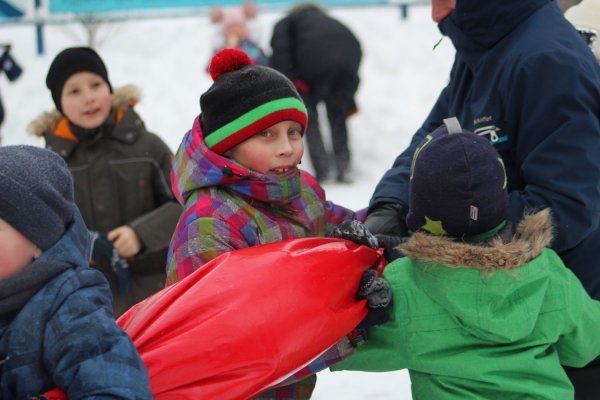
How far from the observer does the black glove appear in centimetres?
400

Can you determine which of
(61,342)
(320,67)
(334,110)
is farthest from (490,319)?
(334,110)

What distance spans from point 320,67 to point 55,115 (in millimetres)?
5381

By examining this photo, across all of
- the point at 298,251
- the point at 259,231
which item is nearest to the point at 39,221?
the point at 298,251

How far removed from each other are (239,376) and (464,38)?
1.31 meters

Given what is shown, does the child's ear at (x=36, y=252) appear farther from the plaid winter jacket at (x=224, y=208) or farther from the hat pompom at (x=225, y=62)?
the hat pompom at (x=225, y=62)

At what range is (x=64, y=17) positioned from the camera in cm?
1352

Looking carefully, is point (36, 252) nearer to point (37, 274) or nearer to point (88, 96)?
point (37, 274)

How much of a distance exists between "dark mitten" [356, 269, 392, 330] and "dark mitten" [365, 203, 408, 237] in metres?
0.34

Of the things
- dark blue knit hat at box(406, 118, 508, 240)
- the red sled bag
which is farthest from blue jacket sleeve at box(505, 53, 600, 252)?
the red sled bag

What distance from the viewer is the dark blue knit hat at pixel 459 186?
2320 mm

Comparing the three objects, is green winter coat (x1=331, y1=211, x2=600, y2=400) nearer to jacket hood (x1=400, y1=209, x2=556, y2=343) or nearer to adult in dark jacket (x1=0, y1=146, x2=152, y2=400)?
jacket hood (x1=400, y1=209, x2=556, y2=343)

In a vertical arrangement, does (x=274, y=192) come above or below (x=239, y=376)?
above

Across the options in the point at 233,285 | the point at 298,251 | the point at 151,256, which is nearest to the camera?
the point at 233,285

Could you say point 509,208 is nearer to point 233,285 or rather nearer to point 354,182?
point 233,285
